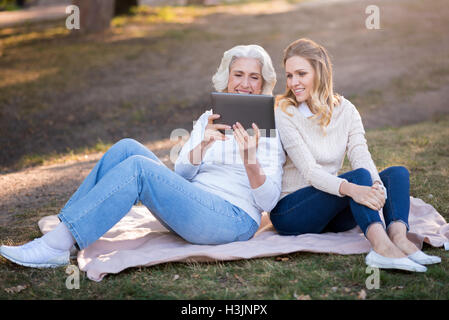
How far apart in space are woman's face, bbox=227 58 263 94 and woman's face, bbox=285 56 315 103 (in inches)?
9.1

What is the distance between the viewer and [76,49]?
1199 centimetres

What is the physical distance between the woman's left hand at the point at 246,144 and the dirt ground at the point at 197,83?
7.35 feet

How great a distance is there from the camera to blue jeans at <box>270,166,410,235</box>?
11.3 ft

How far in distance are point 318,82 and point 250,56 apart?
1.72ft

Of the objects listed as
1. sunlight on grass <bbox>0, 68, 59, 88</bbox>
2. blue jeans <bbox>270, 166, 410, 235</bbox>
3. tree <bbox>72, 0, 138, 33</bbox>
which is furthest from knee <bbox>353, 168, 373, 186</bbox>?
tree <bbox>72, 0, 138, 33</bbox>

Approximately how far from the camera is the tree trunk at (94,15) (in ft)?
40.8

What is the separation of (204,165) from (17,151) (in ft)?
17.0

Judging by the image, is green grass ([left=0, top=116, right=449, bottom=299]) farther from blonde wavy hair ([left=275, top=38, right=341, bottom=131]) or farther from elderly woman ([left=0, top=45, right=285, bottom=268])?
blonde wavy hair ([left=275, top=38, right=341, bottom=131])

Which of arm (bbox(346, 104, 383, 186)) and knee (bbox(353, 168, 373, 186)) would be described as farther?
arm (bbox(346, 104, 383, 186))

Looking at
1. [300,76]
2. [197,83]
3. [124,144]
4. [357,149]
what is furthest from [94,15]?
[357,149]

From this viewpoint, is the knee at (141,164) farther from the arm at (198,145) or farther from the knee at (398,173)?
the knee at (398,173)

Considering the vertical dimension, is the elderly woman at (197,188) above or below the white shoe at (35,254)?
above

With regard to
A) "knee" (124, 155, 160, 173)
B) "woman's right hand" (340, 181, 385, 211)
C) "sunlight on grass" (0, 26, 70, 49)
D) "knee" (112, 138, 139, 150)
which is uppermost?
"sunlight on grass" (0, 26, 70, 49)

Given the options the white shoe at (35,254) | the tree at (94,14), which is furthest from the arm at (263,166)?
the tree at (94,14)
